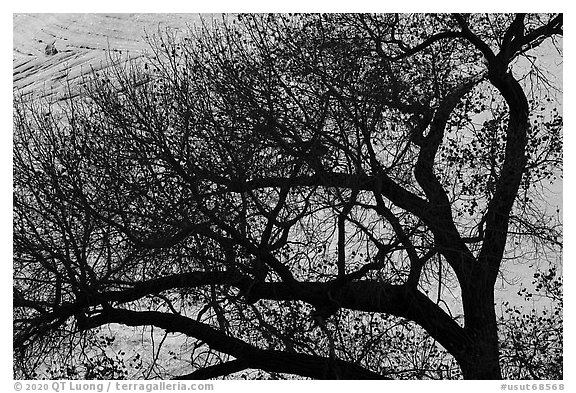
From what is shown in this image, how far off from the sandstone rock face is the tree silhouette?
199 millimetres

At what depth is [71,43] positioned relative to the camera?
5637 mm

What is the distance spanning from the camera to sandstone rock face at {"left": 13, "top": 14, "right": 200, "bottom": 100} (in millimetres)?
5199

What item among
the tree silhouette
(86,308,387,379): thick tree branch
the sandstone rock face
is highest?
the sandstone rock face

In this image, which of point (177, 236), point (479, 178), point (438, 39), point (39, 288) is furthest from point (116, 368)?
point (438, 39)

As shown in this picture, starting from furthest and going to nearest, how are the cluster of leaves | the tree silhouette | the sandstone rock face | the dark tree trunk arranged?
1. the sandstone rock face
2. the cluster of leaves
3. the dark tree trunk
4. the tree silhouette

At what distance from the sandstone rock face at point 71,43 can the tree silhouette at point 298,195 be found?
0.65 feet

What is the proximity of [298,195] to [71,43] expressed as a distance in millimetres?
2198

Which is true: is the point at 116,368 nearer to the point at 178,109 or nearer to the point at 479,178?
the point at 178,109

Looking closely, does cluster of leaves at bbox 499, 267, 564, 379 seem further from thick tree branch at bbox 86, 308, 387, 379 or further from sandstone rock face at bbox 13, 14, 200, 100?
sandstone rock face at bbox 13, 14, 200, 100

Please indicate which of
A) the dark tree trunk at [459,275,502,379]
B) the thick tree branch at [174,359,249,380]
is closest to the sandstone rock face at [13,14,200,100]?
the thick tree branch at [174,359,249,380]

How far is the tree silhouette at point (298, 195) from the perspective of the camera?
4.68 meters

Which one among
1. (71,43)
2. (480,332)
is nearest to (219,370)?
(480,332)

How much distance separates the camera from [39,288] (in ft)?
16.0

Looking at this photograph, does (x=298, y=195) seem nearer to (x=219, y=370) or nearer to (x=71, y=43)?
(x=219, y=370)
